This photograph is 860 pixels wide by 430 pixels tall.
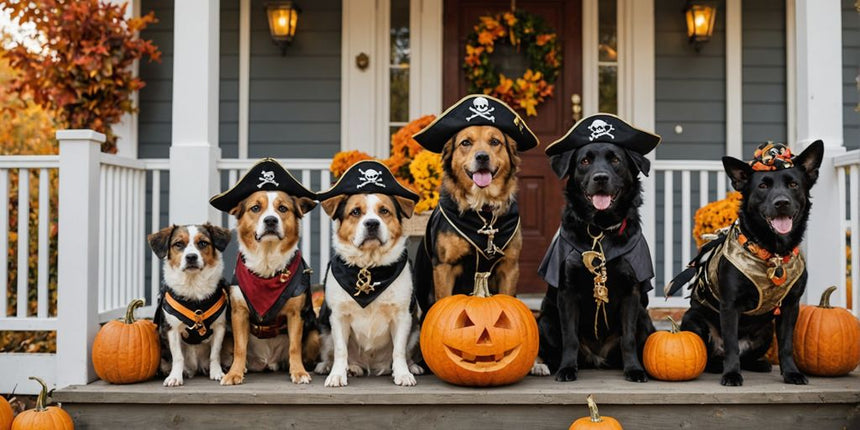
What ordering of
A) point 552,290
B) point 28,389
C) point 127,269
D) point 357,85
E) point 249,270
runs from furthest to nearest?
point 357,85
point 127,269
point 28,389
point 552,290
point 249,270

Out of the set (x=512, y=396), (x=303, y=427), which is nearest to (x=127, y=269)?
(x=303, y=427)

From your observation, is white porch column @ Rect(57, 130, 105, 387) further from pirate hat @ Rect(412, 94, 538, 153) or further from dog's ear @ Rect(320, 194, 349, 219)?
pirate hat @ Rect(412, 94, 538, 153)

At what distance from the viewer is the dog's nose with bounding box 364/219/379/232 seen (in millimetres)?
3258

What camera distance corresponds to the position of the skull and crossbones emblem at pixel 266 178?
3469mm

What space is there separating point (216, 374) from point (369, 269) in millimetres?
954

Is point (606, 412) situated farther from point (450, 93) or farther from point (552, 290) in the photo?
point (450, 93)

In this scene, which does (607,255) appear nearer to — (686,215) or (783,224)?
(783,224)

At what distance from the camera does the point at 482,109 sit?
359cm

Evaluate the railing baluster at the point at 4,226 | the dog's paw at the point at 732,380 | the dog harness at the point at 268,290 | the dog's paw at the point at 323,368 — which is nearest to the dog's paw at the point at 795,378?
the dog's paw at the point at 732,380

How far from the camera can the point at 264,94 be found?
253 inches

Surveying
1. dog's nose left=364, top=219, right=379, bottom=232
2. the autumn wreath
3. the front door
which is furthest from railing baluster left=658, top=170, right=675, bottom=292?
dog's nose left=364, top=219, right=379, bottom=232

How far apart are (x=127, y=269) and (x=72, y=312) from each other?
0.75 m

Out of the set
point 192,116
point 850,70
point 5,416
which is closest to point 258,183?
point 192,116

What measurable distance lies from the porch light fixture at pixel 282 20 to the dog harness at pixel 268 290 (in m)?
3.34
